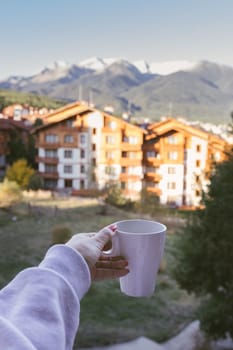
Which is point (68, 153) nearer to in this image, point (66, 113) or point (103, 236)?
point (66, 113)

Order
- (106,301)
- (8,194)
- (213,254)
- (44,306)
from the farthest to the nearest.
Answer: (8,194), (106,301), (213,254), (44,306)

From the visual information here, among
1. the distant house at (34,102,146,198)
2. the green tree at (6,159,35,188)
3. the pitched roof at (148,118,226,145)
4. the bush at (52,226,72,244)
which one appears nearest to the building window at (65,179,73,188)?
the distant house at (34,102,146,198)

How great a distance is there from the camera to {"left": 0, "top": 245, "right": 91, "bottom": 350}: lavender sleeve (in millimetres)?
226

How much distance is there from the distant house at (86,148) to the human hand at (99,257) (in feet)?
22.2

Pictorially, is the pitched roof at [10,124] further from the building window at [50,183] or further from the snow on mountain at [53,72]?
the snow on mountain at [53,72]

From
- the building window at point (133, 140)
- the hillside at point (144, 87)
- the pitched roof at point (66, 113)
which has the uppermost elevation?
the hillside at point (144, 87)

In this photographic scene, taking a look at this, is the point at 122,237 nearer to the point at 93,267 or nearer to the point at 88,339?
the point at 93,267

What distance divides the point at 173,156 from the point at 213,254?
5.77 meters

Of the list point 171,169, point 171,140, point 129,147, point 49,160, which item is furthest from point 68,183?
point 171,140

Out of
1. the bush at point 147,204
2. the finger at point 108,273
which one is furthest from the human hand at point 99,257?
the bush at point 147,204

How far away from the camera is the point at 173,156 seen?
7590mm

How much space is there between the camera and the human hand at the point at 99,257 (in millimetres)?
345

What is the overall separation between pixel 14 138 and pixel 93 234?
24.0 ft

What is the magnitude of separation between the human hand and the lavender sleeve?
0.04 metres
